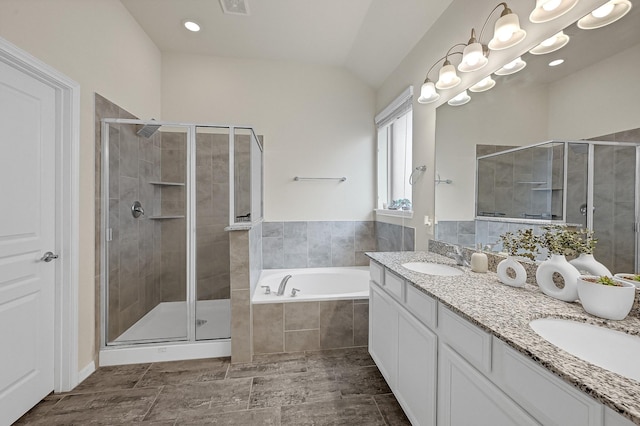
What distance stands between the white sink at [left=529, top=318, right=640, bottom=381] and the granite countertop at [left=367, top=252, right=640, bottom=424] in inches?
0.9

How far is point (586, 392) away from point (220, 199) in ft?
8.02

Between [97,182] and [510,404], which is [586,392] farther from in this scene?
[97,182]

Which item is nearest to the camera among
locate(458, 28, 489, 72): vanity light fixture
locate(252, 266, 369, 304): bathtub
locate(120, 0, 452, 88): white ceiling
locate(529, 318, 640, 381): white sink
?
locate(529, 318, 640, 381): white sink

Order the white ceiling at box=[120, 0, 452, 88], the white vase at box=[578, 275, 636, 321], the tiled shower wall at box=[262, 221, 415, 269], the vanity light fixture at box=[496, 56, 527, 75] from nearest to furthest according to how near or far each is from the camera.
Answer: the white vase at box=[578, 275, 636, 321] → the vanity light fixture at box=[496, 56, 527, 75] → the white ceiling at box=[120, 0, 452, 88] → the tiled shower wall at box=[262, 221, 415, 269]

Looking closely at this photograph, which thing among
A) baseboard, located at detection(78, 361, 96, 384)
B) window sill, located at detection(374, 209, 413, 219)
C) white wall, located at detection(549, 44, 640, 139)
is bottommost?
baseboard, located at detection(78, 361, 96, 384)

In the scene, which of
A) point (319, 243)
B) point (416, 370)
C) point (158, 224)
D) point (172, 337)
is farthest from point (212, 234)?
point (416, 370)

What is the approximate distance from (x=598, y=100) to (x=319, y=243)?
8.64 feet

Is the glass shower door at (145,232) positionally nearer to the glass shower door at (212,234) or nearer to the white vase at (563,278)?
the glass shower door at (212,234)

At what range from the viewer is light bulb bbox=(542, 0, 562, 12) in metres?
1.22

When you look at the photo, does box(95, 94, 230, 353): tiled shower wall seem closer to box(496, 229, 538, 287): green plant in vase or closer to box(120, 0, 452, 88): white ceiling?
box(120, 0, 452, 88): white ceiling

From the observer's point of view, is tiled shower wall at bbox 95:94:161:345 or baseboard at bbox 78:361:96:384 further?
tiled shower wall at bbox 95:94:161:345

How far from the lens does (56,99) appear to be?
1.81 m

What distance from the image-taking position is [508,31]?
1396 millimetres

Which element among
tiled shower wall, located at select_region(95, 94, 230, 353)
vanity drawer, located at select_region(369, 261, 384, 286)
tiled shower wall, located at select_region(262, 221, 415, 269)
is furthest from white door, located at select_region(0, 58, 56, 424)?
vanity drawer, located at select_region(369, 261, 384, 286)
